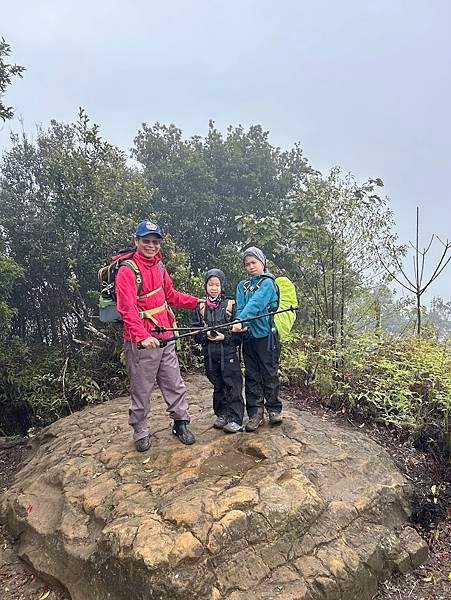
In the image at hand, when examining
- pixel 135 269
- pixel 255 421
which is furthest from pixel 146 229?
pixel 255 421

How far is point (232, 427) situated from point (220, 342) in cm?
80

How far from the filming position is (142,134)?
17141mm

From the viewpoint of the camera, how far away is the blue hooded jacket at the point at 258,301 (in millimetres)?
4121

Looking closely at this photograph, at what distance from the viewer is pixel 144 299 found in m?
4.07

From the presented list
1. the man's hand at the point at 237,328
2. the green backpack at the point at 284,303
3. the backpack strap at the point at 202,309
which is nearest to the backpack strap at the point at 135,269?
the backpack strap at the point at 202,309

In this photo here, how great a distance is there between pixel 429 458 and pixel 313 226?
4.22 meters

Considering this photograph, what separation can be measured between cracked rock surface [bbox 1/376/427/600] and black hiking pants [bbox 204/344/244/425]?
270mm

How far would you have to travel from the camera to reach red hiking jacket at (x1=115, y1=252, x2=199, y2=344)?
12.7ft

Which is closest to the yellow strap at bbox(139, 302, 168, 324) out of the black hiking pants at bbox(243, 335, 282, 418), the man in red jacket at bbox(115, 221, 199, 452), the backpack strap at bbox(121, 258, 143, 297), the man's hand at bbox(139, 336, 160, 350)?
the man in red jacket at bbox(115, 221, 199, 452)

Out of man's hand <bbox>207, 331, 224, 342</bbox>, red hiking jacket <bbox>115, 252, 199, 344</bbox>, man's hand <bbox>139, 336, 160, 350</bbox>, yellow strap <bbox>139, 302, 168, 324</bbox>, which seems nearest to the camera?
man's hand <bbox>139, 336, 160, 350</bbox>

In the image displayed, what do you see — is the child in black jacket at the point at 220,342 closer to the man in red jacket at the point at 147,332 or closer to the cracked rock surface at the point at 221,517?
the man in red jacket at the point at 147,332

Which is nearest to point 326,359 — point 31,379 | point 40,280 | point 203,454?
point 203,454

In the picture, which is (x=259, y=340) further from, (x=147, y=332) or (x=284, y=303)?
(x=147, y=332)

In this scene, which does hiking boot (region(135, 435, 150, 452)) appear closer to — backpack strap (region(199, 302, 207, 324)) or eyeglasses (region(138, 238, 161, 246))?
backpack strap (region(199, 302, 207, 324))
